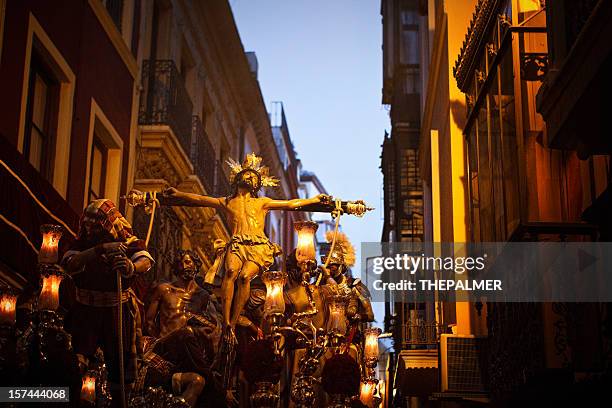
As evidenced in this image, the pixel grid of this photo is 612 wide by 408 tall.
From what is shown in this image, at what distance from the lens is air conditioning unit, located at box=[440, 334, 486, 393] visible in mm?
12117

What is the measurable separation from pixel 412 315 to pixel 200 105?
7.58 metres

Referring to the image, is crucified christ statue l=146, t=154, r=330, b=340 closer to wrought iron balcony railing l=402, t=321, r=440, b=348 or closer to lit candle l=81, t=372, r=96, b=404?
lit candle l=81, t=372, r=96, b=404

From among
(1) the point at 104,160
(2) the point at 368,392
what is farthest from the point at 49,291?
(1) the point at 104,160

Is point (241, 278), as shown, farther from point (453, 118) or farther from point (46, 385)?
point (453, 118)

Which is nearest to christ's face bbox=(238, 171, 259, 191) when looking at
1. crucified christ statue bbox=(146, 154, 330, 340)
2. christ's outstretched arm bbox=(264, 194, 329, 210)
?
crucified christ statue bbox=(146, 154, 330, 340)

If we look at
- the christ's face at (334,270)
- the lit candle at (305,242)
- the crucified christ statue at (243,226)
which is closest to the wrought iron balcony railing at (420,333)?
the christ's face at (334,270)

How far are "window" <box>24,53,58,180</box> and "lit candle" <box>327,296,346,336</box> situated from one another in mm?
4714

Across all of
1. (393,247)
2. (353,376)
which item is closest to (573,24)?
(353,376)

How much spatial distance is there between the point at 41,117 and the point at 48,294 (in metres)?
5.47

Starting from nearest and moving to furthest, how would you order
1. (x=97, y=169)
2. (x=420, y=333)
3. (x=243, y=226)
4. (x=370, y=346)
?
(x=243, y=226)
(x=370, y=346)
(x=420, y=333)
(x=97, y=169)

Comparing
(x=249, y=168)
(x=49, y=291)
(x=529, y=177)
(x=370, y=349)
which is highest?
(x=249, y=168)

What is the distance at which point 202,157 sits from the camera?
824 inches

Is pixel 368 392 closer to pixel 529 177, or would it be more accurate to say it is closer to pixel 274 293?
pixel 274 293

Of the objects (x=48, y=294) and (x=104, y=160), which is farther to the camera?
(x=104, y=160)
